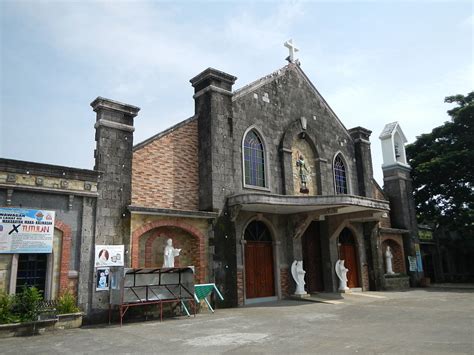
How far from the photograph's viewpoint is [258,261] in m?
16.2

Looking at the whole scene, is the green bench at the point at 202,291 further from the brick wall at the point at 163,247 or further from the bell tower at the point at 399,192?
the bell tower at the point at 399,192

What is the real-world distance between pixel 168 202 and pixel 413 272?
15572 millimetres

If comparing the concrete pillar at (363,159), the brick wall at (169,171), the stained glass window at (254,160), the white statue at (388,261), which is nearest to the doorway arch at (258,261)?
the stained glass window at (254,160)

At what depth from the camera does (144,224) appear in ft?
43.0

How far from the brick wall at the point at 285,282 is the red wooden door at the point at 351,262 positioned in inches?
168

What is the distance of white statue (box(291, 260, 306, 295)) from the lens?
1641 centimetres

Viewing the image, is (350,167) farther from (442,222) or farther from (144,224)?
(144,224)

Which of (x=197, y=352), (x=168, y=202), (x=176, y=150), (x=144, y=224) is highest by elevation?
(x=176, y=150)

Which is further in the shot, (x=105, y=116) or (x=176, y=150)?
(x=176, y=150)

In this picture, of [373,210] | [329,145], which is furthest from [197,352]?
[329,145]

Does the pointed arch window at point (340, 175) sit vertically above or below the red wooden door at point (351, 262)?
above

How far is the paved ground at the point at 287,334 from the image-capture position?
7750 mm

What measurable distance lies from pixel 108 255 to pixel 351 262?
41.1ft

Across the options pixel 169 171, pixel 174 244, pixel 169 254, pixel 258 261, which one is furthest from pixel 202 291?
pixel 169 171
